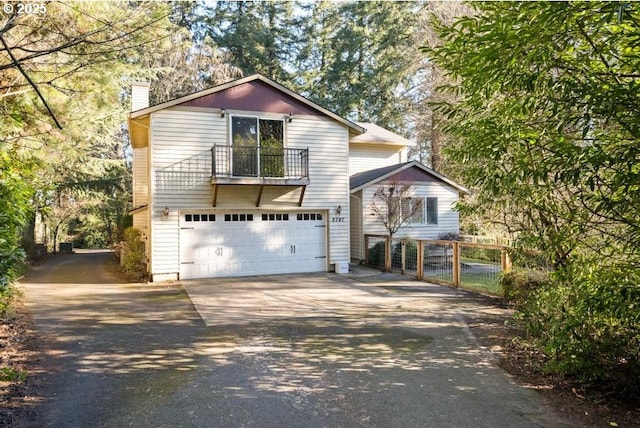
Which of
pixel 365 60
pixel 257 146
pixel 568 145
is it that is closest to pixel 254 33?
pixel 365 60

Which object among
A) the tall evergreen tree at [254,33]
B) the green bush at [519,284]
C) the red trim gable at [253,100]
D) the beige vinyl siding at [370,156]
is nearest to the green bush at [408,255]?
the green bush at [519,284]

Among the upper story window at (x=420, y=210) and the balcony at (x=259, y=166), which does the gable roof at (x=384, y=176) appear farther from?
the balcony at (x=259, y=166)

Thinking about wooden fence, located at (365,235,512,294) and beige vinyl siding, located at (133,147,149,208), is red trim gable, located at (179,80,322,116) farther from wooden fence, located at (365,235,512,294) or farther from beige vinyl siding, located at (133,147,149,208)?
beige vinyl siding, located at (133,147,149,208)

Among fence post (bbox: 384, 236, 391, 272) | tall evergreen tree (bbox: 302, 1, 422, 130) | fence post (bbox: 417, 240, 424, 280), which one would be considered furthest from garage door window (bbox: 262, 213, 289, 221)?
tall evergreen tree (bbox: 302, 1, 422, 130)

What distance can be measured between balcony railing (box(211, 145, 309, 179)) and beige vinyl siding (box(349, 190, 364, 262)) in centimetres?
380

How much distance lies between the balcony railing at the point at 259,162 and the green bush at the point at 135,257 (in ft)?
11.5

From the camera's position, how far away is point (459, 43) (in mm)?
4062

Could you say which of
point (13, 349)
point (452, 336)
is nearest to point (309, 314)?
point (452, 336)

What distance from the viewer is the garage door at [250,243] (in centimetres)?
1247

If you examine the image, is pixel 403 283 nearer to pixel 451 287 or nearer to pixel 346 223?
pixel 451 287

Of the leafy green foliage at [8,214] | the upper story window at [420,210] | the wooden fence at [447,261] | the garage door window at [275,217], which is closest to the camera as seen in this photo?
the leafy green foliage at [8,214]

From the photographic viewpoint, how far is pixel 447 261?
11.2 metres

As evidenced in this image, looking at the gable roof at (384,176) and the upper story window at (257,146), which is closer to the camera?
the upper story window at (257,146)

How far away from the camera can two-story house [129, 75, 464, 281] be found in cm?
1209
